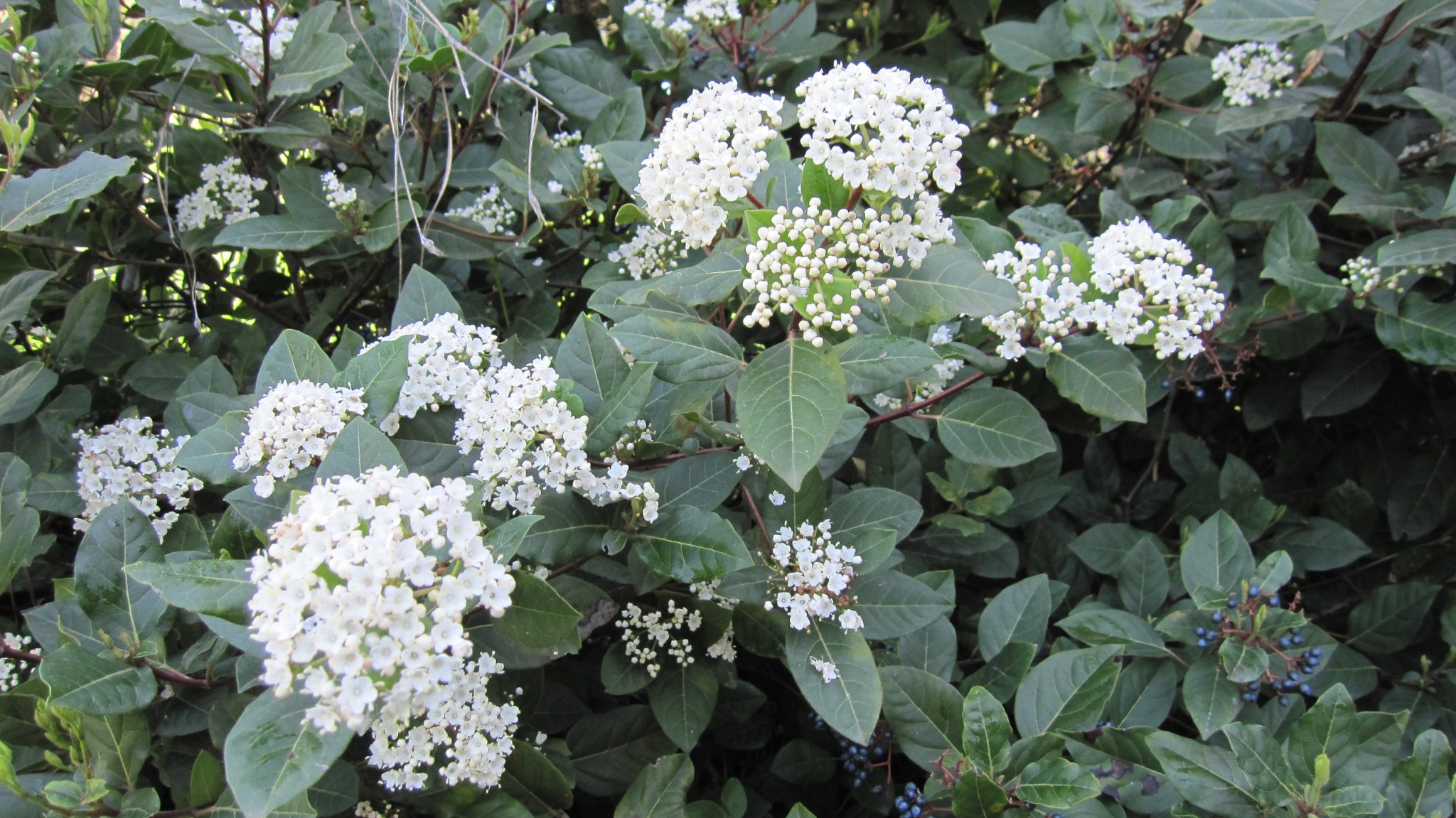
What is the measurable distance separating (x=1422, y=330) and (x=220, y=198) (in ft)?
12.1

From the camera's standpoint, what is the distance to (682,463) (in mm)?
2207

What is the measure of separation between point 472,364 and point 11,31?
189cm

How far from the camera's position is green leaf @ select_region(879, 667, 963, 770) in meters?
2.22

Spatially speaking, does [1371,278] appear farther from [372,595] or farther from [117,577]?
[117,577]

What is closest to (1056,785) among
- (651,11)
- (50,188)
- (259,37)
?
(50,188)

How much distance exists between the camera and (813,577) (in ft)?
7.09

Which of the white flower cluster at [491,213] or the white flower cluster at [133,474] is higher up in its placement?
the white flower cluster at [491,213]

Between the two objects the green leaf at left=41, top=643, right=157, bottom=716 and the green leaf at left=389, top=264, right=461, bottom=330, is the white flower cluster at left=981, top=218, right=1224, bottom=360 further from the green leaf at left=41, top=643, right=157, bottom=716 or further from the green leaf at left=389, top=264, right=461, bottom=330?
the green leaf at left=41, top=643, right=157, bottom=716

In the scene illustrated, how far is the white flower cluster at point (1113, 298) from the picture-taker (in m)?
2.27

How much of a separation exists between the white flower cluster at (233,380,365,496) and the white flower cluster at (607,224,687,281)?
0.99 metres

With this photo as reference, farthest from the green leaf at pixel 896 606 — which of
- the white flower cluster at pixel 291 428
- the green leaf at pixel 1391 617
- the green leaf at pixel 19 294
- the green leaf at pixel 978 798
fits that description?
the green leaf at pixel 19 294

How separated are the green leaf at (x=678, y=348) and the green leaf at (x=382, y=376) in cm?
45

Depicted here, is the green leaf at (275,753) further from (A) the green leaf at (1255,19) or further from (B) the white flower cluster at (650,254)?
(A) the green leaf at (1255,19)

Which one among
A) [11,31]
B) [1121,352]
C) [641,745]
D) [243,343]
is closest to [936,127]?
[1121,352]
